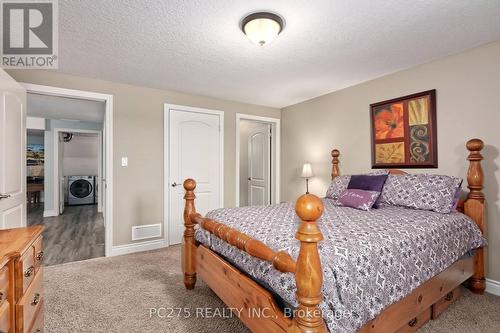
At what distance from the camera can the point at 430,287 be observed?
5.51 ft

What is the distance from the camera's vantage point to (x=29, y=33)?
2.00 meters

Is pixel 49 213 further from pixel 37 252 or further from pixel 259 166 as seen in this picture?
pixel 37 252

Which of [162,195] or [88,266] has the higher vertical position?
[162,195]

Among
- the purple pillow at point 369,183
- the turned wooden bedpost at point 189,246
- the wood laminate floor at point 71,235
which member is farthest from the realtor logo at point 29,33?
the purple pillow at point 369,183

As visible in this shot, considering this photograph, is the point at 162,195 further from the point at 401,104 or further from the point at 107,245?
the point at 401,104

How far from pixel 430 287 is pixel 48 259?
12.9 ft

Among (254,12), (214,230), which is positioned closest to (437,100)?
(254,12)

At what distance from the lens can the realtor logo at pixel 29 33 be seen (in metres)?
1.73

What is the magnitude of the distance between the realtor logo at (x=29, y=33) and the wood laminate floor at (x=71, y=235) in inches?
87.7

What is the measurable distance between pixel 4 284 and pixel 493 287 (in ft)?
11.2

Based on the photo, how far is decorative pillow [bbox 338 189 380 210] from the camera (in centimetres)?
229

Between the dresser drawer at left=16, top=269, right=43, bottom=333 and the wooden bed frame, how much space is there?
95 cm

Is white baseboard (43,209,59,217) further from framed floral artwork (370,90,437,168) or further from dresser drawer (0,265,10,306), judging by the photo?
framed floral artwork (370,90,437,168)

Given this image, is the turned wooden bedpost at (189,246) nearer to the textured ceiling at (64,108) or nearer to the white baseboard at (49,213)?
the textured ceiling at (64,108)
